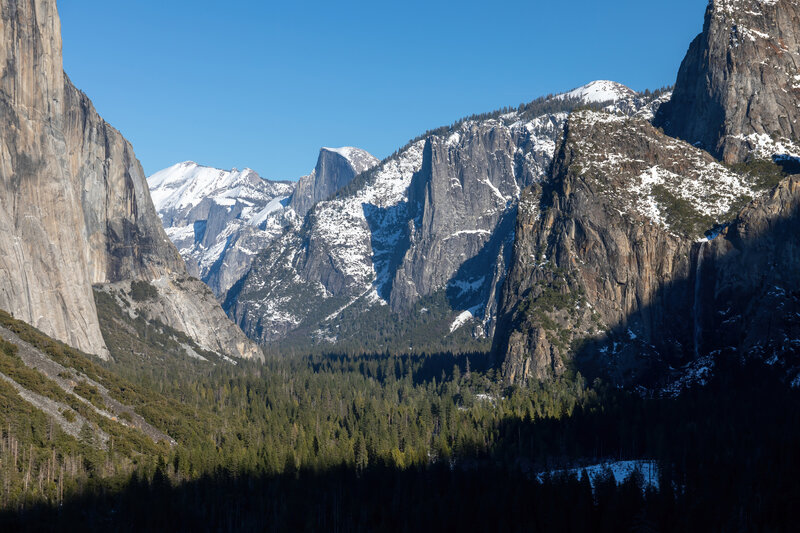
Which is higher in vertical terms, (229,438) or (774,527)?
(229,438)

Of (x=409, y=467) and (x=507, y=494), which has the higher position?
(x=409, y=467)

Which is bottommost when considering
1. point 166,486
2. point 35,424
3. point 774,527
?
point 774,527

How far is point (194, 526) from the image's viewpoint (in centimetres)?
12056

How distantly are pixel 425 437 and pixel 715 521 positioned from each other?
70.5m

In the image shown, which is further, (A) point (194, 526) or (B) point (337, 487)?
(B) point (337, 487)

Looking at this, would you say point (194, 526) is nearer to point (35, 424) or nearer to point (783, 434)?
point (35, 424)

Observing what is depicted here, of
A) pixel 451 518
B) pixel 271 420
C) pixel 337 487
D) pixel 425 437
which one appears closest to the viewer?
pixel 451 518

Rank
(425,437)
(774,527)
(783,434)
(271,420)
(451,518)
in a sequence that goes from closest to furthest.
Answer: (774,527), (451,518), (783,434), (425,437), (271,420)

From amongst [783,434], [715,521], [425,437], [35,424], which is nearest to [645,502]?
[715,521]

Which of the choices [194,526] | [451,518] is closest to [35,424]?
[194,526]

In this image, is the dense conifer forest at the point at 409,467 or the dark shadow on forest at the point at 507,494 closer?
the dark shadow on forest at the point at 507,494

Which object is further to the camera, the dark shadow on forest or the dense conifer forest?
the dense conifer forest

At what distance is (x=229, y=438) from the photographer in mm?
169250

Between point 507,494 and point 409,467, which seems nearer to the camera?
point 507,494
